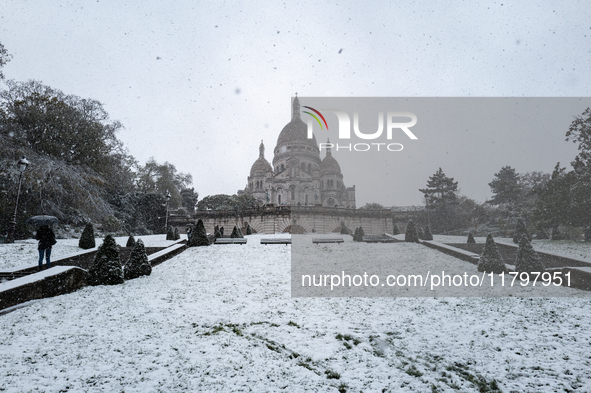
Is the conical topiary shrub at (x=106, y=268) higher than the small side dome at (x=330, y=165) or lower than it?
lower

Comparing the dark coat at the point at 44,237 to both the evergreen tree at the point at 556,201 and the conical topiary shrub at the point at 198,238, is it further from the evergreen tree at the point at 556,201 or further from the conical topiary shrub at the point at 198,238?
the evergreen tree at the point at 556,201

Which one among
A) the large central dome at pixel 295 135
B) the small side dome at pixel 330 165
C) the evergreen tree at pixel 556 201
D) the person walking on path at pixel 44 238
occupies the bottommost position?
the person walking on path at pixel 44 238

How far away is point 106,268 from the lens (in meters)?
8.10

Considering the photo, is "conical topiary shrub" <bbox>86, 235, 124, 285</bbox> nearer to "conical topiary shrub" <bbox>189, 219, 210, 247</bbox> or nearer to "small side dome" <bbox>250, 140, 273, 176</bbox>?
"conical topiary shrub" <bbox>189, 219, 210, 247</bbox>

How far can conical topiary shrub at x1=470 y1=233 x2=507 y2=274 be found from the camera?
9.31 meters

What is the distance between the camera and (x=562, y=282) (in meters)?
8.27

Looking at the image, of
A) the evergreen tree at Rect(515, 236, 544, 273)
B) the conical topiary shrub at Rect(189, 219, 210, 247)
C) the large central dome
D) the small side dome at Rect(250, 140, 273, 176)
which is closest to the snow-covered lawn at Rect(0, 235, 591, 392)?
the evergreen tree at Rect(515, 236, 544, 273)

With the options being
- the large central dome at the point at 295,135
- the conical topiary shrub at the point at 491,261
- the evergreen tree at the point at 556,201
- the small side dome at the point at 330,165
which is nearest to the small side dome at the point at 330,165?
the small side dome at the point at 330,165

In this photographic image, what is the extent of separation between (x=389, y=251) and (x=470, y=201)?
35.4 metres

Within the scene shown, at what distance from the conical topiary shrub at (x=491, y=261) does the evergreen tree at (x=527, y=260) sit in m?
0.50

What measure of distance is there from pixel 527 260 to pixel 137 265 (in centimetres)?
1162

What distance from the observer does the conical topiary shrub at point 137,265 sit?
29.0 ft

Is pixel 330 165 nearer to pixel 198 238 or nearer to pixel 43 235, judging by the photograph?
pixel 198 238

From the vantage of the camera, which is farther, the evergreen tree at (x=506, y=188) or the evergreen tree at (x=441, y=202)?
the evergreen tree at (x=441, y=202)
